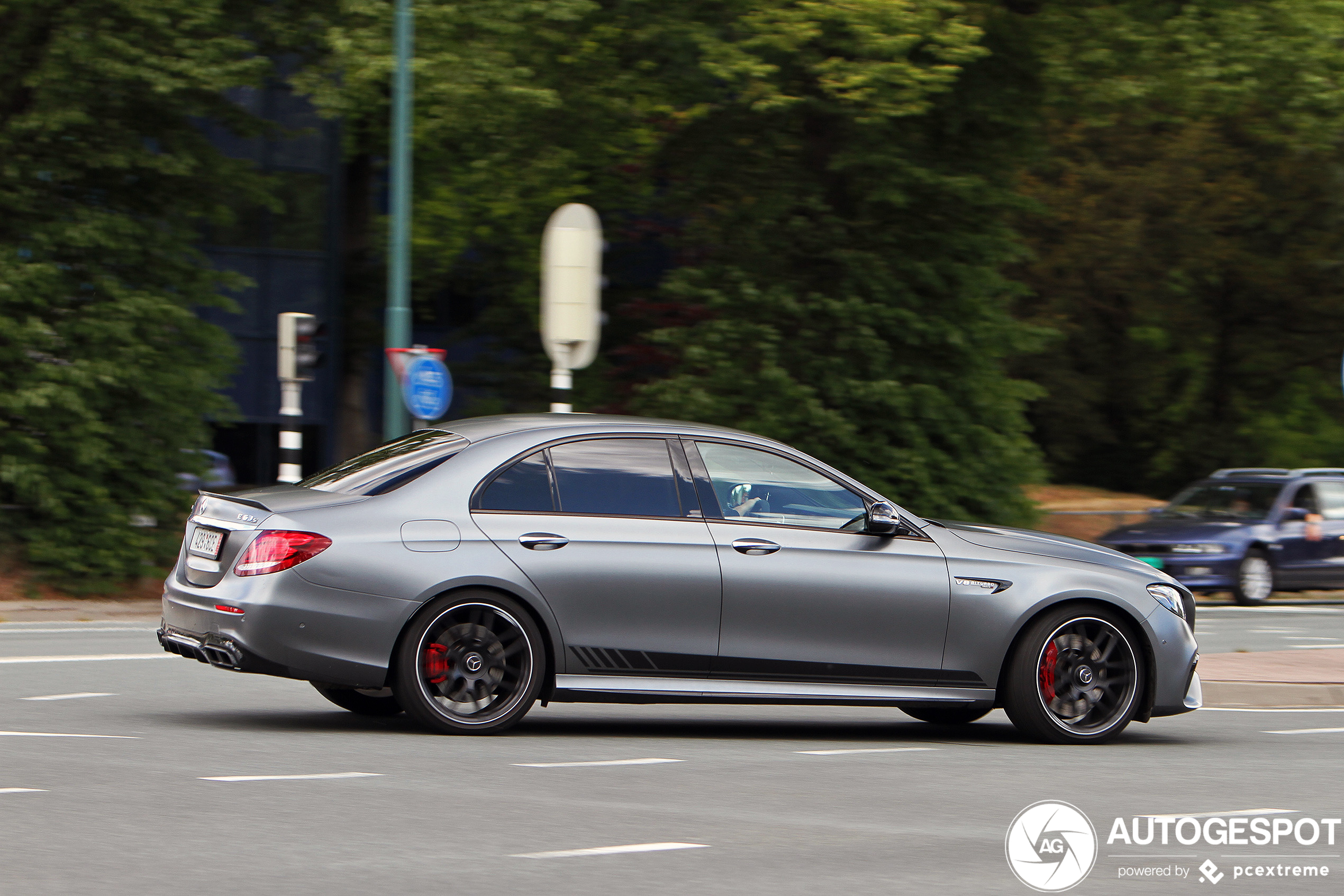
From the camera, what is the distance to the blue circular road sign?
1925cm

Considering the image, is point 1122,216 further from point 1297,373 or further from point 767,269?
point 767,269

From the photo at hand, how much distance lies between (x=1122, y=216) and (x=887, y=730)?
27.0 meters

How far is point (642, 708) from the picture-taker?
10.8m

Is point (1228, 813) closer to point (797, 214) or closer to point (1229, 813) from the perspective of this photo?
point (1229, 813)

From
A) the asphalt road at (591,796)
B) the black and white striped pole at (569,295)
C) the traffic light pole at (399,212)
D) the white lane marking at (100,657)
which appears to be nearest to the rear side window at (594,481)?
the asphalt road at (591,796)

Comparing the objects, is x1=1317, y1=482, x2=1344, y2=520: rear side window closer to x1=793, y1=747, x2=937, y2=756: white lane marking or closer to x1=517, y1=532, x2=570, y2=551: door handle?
x1=793, y1=747, x2=937, y2=756: white lane marking

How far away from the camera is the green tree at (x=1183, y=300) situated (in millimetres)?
34969

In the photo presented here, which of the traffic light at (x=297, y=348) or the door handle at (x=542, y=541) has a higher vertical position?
the traffic light at (x=297, y=348)

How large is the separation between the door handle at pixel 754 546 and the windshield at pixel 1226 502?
16466 millimetres

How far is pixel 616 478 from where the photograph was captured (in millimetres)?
9039

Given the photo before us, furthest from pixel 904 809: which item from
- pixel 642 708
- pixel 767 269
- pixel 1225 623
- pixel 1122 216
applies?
pixel 1122 216

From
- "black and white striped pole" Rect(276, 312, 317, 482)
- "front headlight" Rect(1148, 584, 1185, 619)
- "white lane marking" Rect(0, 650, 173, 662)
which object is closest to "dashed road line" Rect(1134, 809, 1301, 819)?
"front headlight" Rect(1148, 584, 1185, 619)

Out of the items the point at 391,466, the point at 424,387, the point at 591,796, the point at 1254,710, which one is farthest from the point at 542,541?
the point at 424,387

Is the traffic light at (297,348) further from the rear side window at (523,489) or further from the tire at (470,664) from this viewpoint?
the tire at (470,664)
